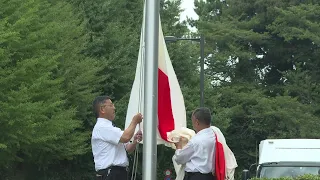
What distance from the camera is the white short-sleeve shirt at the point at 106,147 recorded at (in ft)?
25.6

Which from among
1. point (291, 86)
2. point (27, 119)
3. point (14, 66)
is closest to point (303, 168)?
point (27, 119)

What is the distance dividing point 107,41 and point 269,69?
19875 millimetres

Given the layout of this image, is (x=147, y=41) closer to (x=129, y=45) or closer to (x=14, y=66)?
(x=14, y=66)

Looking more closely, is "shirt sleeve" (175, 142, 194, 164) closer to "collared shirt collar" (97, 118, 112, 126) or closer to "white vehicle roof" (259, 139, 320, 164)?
"collared shirt collar" (97, 118, 112, 126)

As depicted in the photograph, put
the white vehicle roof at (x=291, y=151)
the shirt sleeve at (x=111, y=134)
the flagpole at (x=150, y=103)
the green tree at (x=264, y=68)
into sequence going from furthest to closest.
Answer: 1. the green tree at (x=264, y=68)
2. the white vehicle roof at (x=291, y=151)
3. the shirt sleeve at (x=111, y=134)
4. the flagpole at (x=150, y=103)

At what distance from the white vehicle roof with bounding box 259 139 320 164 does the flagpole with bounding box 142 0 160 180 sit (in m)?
9.30

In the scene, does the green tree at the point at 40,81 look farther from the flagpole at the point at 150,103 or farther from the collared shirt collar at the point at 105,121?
the flagpole at the point at 150,103

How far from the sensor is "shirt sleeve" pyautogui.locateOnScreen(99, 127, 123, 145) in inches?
305

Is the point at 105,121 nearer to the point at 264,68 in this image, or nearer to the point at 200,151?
the point at 200,151

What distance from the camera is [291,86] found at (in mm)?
48156

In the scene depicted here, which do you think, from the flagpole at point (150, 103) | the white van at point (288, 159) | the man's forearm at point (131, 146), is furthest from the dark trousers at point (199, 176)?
the white van at point (288, 159)

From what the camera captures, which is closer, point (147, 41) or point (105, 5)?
point (147, 41)

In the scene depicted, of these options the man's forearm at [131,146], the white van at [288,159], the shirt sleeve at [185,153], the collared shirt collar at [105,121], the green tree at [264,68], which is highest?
the green tree at [264,68]

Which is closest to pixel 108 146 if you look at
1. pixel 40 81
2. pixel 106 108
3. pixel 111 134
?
pixel 111 134
